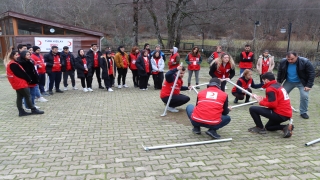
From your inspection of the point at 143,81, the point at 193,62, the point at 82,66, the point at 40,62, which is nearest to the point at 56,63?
the point at 40,62

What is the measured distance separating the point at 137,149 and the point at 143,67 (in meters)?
5.97

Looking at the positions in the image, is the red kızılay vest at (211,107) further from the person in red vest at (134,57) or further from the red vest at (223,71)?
the person in red vest at (134,57)

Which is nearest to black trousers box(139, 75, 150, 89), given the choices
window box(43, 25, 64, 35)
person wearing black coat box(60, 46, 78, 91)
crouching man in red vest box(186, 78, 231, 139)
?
person wearing black coat box(60, 46, 78, 91)

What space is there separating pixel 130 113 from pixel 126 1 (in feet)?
66.6

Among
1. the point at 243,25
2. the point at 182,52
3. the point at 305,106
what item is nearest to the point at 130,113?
the point at 305,106

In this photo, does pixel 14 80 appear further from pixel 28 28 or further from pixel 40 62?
pixel 28 28

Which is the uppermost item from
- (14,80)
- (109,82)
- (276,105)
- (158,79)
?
(14,80)

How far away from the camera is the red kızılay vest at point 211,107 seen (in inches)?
181

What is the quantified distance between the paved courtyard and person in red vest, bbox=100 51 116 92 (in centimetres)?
290

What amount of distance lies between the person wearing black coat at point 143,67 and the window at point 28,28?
976 centimetres

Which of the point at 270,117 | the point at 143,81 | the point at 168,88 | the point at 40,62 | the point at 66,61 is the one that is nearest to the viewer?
the point at 270,117

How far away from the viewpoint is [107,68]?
9945mm

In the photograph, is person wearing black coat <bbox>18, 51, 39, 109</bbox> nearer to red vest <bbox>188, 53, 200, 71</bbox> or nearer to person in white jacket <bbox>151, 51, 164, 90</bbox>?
person in white jacket <bbox>151, 51, 164, 90</bbox>

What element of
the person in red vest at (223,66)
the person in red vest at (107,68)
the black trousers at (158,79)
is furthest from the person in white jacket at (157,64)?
the person in red vest at (223,66)
